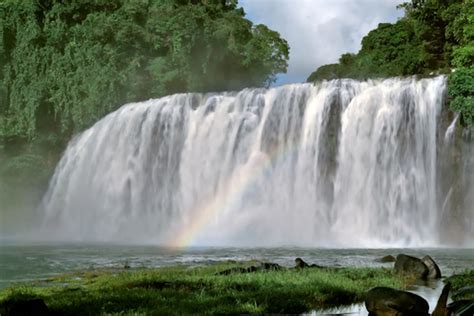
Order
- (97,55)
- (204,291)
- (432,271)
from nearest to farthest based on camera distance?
1. (204,291)
2. (432,271)
3. (97,55)

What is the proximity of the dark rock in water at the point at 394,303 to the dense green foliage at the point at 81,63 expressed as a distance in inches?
1408

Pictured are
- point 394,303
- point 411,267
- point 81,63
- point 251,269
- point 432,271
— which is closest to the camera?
point 394,303

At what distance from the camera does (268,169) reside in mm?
32469

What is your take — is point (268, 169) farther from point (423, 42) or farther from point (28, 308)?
point (28, 308)

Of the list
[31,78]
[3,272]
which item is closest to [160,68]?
[31,78]

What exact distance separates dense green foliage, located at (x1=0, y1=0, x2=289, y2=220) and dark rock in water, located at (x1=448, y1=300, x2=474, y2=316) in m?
36.5

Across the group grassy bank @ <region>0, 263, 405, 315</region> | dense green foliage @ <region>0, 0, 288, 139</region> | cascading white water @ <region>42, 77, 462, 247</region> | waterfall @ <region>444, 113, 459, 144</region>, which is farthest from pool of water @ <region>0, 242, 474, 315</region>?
dense green foliage @ <region>0, 0, 288, 139</region>

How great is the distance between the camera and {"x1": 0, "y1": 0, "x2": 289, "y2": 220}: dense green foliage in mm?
45184

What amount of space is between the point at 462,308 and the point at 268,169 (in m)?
23.2

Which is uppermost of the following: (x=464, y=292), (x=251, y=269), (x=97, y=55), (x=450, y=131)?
(x=97, y=55)

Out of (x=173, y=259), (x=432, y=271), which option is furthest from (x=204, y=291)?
(x=173, y=259)

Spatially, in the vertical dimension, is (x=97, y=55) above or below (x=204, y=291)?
above

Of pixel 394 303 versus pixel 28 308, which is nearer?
pixel 28 308

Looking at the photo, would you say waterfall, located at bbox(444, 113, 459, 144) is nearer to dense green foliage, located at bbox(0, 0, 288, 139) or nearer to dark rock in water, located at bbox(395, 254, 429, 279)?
dark rock in water, located at bbox(395, 254, 429, 279)
